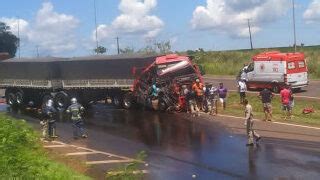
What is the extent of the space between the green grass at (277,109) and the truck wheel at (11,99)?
13.8 metres

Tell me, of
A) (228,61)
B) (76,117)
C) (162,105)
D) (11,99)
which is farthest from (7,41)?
(76,117)

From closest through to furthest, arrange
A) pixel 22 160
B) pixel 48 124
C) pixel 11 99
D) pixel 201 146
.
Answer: pixel 22 160, pixel 201 146, pixel 48 124, pixel 11 99

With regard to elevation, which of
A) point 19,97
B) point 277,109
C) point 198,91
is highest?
point 198,91

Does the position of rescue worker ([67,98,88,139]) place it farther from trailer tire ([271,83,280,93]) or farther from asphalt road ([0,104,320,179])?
trailer tire ([271,83,280,93])

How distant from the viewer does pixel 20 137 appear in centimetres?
1736

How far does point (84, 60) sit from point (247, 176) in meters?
18.4

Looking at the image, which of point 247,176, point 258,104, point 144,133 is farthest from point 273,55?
point 247,176

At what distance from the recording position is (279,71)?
3444cm

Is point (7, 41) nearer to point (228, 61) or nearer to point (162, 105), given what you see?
point (228, 61)

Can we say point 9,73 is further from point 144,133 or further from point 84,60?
point 144,133

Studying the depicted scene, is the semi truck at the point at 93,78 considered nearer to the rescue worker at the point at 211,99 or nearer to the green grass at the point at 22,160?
the rescue worker at the point at 211,99

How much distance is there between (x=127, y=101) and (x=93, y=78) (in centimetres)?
233

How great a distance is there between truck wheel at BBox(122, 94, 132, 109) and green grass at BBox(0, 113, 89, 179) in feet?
36.1

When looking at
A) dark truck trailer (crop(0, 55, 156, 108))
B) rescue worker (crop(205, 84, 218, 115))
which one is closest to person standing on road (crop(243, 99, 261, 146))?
rescue worker (crop(205, 84, 218, 115))
